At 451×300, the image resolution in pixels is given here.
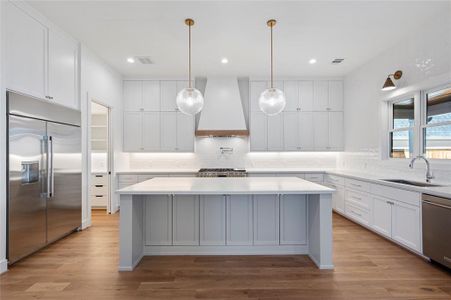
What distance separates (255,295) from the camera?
7.01ft

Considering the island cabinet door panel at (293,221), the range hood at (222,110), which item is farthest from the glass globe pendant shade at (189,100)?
the range hood at (222,110)

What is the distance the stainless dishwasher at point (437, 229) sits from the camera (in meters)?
2.40

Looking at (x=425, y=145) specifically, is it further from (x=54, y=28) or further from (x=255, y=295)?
(x=54, y=28)

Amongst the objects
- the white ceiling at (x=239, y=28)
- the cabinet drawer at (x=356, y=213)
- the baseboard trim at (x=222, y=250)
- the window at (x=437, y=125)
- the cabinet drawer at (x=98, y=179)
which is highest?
the white ceiling at (x=239, y=28)

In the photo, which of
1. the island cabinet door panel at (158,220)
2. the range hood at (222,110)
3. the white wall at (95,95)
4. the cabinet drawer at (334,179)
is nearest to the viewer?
the island cabinet door panel at (158,220)

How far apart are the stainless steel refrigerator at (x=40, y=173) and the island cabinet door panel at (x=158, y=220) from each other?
4.31ft

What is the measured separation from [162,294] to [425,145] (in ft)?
12.7

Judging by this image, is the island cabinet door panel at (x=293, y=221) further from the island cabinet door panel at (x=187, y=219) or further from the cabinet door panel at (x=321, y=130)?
the cabinet door panel at (x=321, y=130)

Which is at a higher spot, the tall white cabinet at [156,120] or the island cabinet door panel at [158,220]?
the tall white cabinet at [156,120]

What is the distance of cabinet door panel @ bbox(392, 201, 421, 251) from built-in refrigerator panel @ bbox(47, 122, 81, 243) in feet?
14.5

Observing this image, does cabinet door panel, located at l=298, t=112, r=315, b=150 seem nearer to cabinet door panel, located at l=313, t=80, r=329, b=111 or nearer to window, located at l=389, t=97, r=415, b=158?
cabinet door panel, located at l=313, t=80, r=329, b=111

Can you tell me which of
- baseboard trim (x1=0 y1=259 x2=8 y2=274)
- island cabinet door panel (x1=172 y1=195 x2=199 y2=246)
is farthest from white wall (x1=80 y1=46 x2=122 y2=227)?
island cabinet door panel (x1=172 y1=195 x2=199 y2=246)

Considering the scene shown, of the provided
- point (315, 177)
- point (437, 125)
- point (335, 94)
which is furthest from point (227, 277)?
point (335, 94)

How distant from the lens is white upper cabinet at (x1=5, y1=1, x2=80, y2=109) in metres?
2.63
